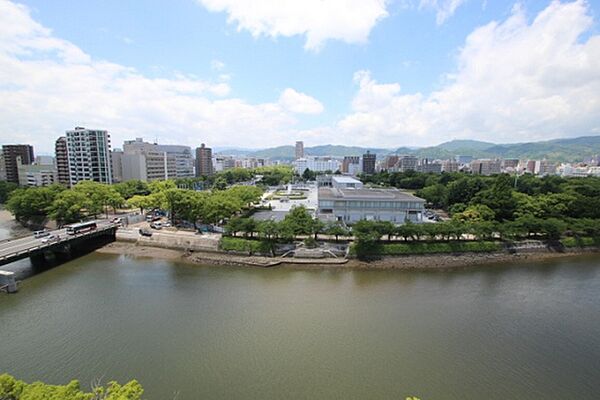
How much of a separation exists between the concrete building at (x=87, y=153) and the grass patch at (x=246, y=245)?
99.1 ft

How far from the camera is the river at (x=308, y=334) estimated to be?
8.76 meters

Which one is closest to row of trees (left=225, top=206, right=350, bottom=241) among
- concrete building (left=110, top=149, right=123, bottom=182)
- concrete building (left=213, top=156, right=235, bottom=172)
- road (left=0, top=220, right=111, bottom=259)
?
road (left=0, top=220, right=111, bottom=259)

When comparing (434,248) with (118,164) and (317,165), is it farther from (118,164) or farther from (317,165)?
(317,165)

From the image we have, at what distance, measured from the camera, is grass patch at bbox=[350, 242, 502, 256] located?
1959 centimetres

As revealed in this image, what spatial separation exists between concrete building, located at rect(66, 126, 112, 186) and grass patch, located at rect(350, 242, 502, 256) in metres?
37.8

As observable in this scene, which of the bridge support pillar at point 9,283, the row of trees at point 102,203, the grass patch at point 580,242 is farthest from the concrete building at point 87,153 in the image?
the grass patch at point 580,242

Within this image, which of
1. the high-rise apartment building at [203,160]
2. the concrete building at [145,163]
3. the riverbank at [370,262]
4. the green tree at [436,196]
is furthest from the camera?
the high-rise apartment building at [203,160]

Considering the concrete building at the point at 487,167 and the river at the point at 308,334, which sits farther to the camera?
the concrete building at the point at 487,167

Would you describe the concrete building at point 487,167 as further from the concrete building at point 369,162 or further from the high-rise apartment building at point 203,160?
the high-rise apartment building at point 203,160

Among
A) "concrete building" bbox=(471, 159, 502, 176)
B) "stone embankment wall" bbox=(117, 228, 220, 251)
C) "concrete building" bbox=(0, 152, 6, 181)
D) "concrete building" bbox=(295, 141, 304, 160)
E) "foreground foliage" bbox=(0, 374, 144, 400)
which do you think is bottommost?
"stone embankment wall" bbox=(117, 228, 220, 251)

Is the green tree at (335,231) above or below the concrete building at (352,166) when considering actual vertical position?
below

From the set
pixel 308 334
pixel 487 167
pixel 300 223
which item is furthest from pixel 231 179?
pixel 487 167

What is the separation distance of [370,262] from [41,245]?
1974 centimetres

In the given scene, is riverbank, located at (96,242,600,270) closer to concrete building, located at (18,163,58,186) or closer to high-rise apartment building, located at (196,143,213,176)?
concrete building, located at (18,163,58,186)
